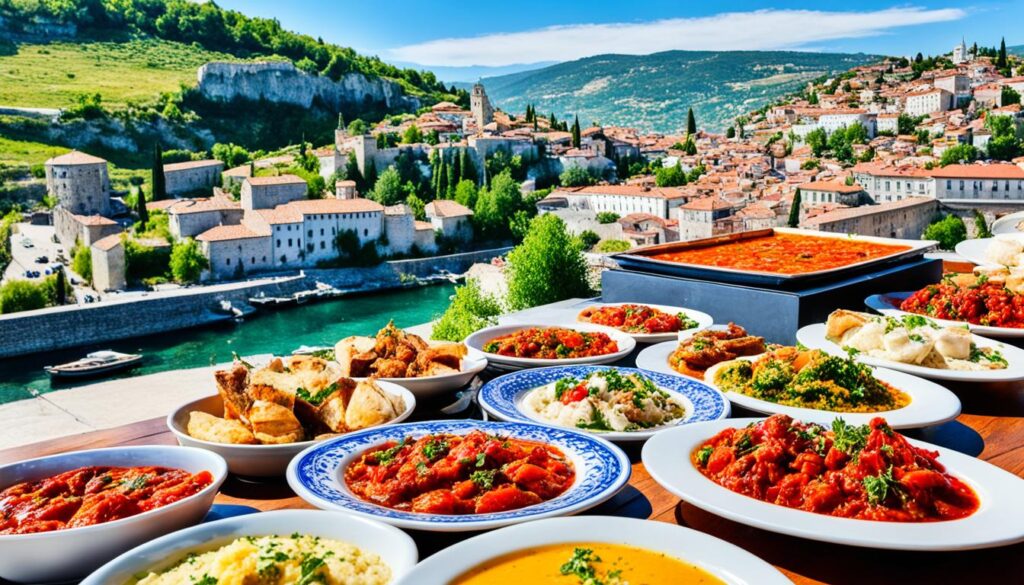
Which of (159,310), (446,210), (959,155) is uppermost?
(959,155)

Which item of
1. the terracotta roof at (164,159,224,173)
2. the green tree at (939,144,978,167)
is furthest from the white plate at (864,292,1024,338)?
the green tree at (939,144,978,167)

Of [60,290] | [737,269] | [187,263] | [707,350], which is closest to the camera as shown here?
[707,350]

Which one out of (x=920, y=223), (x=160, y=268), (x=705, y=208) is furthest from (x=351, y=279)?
(x=920, y=223)

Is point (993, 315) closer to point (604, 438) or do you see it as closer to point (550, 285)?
point (604, 438)

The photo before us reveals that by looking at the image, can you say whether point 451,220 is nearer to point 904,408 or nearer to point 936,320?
point 936,320

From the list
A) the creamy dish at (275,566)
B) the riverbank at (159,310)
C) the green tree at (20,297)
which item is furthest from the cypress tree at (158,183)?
the creamy dish at (275,566)

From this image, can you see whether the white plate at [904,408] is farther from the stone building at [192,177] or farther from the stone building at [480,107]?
the stone building at [480,107]

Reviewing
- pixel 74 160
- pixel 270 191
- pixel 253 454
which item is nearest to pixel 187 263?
pixel 270 191
